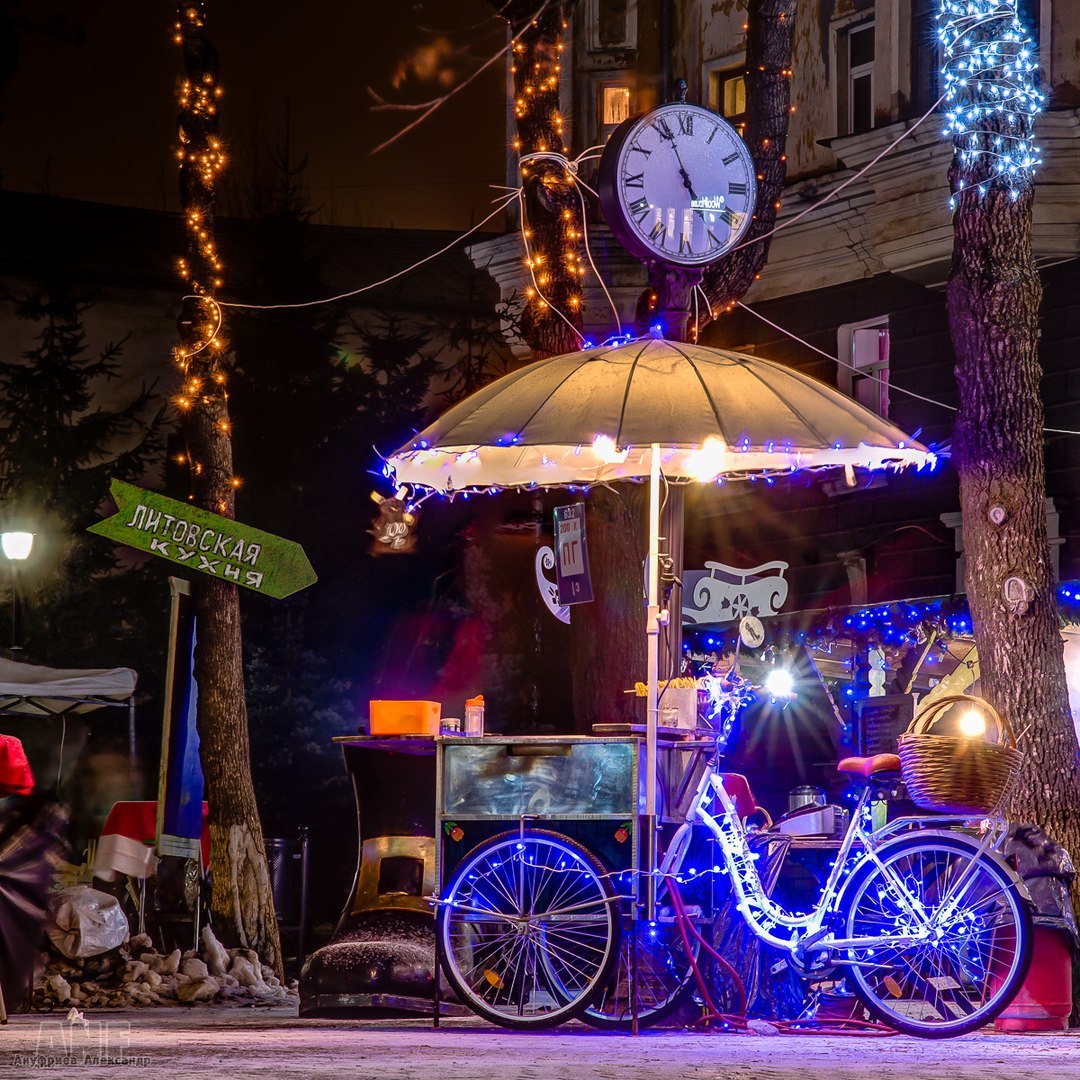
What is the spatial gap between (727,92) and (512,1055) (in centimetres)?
1806

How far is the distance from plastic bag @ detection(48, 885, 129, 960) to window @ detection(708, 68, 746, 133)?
13311mm

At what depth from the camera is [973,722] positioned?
29.1 feet

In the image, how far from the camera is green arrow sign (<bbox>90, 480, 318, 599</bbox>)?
1441cm

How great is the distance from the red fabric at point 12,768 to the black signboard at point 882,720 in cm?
897

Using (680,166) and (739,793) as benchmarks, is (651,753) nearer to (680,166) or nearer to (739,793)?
(739,793)

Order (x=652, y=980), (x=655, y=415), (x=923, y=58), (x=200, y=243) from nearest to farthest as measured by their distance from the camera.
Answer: (x=655, y=415), (x=652, y=980), (x=200, y=243), (x=923, y=58)

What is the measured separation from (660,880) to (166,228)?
2820cm

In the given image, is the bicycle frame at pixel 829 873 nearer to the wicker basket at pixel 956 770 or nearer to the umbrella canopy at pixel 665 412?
the wicker basket at pixel 956 770

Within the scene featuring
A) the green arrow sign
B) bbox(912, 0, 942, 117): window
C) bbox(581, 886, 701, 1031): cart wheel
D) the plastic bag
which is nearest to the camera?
bbox(581, 886, 701, 1031): cart wheel

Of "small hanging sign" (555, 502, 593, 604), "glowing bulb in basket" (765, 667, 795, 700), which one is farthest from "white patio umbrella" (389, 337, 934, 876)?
"small hanging sign" (555, 502, 593, 604)

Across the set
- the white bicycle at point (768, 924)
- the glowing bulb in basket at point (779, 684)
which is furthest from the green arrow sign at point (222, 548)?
the white bicycle at point (768, 924)

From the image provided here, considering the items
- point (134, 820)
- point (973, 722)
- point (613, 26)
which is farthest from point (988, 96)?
point (613, 26)

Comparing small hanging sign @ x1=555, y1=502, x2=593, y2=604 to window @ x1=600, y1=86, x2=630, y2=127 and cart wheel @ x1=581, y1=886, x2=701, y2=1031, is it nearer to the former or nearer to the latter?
cart wheel @ x1=581, y1=886, x2=701, y2=1031

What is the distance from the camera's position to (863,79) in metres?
21.5
